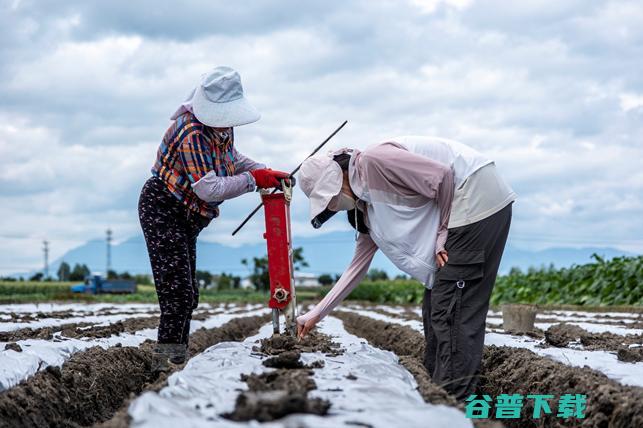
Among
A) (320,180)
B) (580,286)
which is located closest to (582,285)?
(580,286)

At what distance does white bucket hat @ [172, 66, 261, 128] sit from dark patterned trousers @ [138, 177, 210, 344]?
52 centimetres

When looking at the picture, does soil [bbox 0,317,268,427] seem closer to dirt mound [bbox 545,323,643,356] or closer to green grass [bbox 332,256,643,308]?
dirt mound [bbox 545,323,643,356]

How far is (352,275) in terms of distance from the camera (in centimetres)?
436

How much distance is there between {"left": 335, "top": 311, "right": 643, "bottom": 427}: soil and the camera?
306 centimetres

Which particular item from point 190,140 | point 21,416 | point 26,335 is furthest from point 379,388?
point 26,335

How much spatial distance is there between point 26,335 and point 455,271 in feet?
10.5

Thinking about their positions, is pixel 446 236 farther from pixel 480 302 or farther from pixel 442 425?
pixel 442 425

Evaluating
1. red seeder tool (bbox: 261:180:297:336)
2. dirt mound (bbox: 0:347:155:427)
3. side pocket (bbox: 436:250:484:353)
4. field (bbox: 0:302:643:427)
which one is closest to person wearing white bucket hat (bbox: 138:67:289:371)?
red seeder tool (bbox: 261:180:297:336)

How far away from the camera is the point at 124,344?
5.68 m

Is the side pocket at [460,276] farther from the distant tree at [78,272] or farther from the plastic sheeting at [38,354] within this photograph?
the distant tree at [78,272]

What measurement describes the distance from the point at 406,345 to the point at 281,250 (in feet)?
8.57

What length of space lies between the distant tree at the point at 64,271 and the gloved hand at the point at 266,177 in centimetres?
4755

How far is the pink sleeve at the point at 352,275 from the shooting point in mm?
4273

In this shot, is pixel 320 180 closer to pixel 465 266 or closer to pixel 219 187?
pixel 219 187
